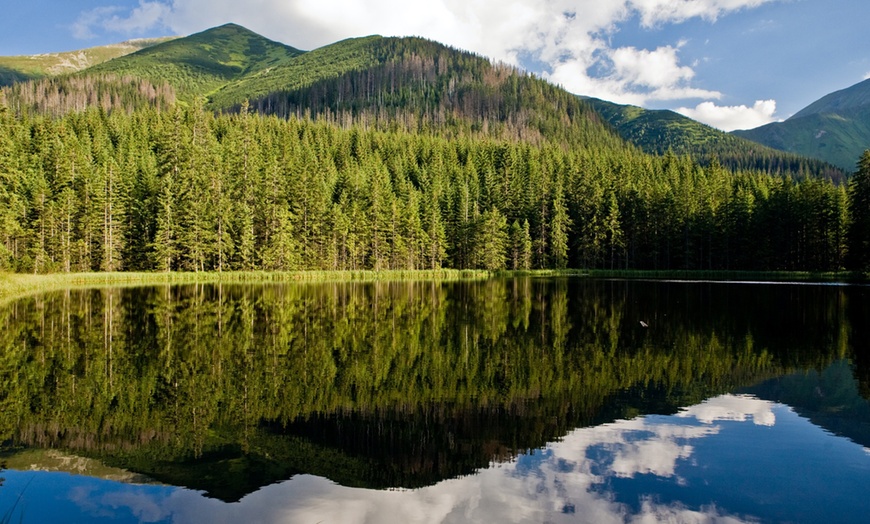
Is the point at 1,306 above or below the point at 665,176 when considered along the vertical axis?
below

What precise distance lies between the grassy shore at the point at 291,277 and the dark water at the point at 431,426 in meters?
30.7

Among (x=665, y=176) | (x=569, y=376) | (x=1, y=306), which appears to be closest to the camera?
(x=569, y=376)

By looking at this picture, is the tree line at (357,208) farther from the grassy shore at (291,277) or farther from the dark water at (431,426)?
the dark water at (431,426)

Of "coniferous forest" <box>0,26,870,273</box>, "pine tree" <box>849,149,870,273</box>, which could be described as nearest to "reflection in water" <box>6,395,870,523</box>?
"coniferous forest" <box>0,26,870,273</box>

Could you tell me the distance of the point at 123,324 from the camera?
2639cm

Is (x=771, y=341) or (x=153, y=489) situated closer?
(x=153, y=489)

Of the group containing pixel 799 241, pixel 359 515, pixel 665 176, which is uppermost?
pixel 665 176

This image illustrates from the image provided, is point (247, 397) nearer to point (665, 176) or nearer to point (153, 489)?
point (153, 489)

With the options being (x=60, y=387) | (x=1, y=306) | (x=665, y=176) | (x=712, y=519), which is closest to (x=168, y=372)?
(x=60, y=387)

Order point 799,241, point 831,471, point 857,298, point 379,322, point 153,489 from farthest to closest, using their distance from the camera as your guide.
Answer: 1. point 799,241
2. point 857,298
3. point 379,322
4. point 831,471
5. point 153,489

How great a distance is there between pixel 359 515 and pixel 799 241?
113752 mm

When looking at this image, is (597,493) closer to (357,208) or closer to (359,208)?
(357,208)

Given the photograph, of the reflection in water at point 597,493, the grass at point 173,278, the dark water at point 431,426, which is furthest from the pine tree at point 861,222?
the reflection in water at point 597,493

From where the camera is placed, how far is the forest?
7719 centimetres
